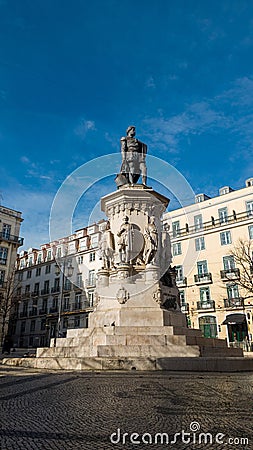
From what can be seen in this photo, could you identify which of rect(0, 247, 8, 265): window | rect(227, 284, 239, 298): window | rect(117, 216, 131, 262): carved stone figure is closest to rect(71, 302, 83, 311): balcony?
rect(0, 247, 8, 265): window

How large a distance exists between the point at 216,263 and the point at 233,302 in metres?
4.98

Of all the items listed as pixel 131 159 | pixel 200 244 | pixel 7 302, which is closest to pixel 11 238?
pixel 7 302

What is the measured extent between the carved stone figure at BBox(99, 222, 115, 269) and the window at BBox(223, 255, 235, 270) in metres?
25.5

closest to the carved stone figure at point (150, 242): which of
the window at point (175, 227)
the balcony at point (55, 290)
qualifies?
the window at point (175, 227)

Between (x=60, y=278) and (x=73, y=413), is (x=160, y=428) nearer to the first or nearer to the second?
(x=73, y=413)

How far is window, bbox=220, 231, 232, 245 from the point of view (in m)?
36.9

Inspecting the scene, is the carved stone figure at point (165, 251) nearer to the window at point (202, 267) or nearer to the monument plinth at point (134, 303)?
the monument plinth at point (134, 303)

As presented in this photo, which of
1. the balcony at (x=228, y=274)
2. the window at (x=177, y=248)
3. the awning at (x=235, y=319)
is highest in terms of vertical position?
the window at (x=177, y=248)

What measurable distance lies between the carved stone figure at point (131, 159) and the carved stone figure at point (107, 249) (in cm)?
265

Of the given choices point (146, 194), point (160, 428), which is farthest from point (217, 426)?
point (146, 194)

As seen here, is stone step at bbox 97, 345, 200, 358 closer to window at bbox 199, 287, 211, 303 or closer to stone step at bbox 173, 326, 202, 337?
stone step at bbox 173, 326, 202, 337

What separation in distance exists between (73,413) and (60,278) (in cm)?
4785

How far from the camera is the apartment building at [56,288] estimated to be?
142 ft

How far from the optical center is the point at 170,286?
12.3m
